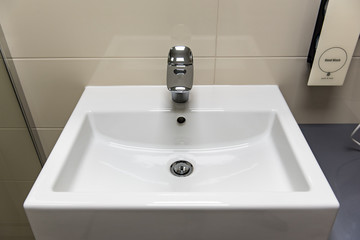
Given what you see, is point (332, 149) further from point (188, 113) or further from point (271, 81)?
point (188, 113)

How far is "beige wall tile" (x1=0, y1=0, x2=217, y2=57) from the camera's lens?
80 centimetres

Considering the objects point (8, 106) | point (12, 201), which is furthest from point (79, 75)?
point (12, 201)

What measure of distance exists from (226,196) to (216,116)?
0.30m

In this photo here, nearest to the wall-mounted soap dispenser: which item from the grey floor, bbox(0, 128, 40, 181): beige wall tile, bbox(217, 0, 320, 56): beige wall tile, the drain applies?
bbox(217, 0, 320, 56): beige wall tile

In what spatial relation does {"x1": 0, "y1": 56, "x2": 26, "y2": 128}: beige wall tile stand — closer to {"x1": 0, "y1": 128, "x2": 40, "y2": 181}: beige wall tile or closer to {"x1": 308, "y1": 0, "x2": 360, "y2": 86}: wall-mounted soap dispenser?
{"x1": 0, "y1": 128, "x2": 40, "y2": 181}: beige wall tile

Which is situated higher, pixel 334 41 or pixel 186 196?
pixel 334 41

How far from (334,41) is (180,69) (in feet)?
1.31

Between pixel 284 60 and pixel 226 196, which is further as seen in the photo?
pixel 284 60

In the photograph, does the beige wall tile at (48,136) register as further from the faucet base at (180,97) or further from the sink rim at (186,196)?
the faucet base at (180,97)

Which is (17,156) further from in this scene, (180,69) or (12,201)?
(180,69)

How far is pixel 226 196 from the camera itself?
58 cm

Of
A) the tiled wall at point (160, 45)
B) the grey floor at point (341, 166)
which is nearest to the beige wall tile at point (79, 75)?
the tiled wall at point (160, 45)

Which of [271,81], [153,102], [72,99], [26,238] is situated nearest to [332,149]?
[271,81]

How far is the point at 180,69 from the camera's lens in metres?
0.74
